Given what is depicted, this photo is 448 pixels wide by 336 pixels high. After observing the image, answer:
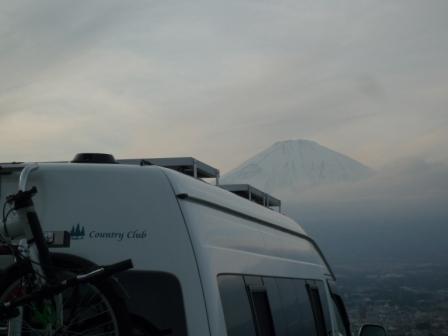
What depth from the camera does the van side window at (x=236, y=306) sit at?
364 centimetres

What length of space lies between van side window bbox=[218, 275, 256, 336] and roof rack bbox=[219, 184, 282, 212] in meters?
2.26

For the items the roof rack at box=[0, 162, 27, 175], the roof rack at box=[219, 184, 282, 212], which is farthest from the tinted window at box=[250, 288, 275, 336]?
the roof rack at box=[219, 184, 282, 212]

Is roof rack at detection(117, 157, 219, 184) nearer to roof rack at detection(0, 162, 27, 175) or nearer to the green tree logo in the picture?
roof rack at detection(0, 162, 27, 175)

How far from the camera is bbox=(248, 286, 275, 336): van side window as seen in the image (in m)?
4.22

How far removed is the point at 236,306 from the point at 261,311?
0.55 metres

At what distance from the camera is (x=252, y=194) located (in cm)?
688

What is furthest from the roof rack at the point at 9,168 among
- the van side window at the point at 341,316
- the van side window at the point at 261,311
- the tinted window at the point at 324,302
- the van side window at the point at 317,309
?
the van side window at the point at 341,316

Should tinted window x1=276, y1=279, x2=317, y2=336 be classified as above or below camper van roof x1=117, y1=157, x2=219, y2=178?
below

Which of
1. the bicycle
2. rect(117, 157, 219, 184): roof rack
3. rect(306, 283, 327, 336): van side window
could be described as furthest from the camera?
rect(306, 283, 327, 336): van side window

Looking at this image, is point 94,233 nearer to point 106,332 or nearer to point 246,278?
point 106,332

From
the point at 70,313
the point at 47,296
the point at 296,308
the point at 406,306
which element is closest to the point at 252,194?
the point at 296,308

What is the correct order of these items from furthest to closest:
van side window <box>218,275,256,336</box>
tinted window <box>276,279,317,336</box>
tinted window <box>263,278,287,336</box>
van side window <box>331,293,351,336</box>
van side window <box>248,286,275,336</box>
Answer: van side window <box>331,293,351,336</box>
tinted window <box>276,279,317,336</box>
tinted window <box>263,278,287,336</box>
van side window <box>248,286,275,336</box>
van side window <box>218,275,256,336</box>

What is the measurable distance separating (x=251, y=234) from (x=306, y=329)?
1.47m

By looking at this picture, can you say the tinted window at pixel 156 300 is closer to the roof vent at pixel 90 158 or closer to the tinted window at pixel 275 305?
the roof vent at pixel 90 158
